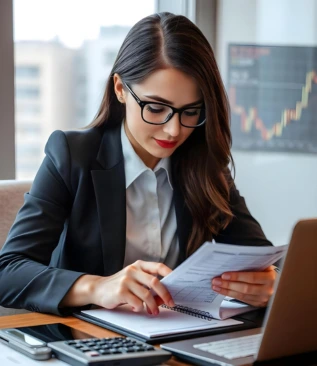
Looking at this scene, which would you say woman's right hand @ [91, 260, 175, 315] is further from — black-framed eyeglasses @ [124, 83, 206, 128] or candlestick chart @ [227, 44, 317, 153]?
candlestick chart @ [227, 44, 317, 153]

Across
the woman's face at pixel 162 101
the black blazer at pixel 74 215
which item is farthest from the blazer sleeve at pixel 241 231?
the woman's face at pixel 162 101

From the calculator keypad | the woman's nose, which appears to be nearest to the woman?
the woman's nose

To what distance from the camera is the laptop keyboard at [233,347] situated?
48.4 inches

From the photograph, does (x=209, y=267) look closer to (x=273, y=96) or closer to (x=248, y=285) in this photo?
(x=248, y=285)

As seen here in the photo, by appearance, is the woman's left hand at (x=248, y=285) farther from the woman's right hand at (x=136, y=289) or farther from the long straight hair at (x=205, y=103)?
the long straight hair at (x=205, y=103)

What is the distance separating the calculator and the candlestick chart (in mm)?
2447

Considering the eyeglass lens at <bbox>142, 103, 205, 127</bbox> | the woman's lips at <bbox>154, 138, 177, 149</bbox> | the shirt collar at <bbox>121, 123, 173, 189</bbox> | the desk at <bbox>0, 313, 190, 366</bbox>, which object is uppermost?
the eyeglass lens at <bbox>142, 103, 205, 127</bbox>

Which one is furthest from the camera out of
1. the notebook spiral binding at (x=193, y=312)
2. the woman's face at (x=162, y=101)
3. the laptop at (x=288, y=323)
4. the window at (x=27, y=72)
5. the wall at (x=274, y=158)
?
the wall at (x=274, y=158)

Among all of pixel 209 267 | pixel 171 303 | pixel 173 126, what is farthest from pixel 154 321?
pixel 173 126

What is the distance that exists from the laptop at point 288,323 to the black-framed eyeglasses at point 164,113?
2.07 ft

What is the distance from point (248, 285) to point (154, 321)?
8.9 inches

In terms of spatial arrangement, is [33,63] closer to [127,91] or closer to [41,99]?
[41,99]

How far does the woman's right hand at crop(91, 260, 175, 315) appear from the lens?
1431 mm

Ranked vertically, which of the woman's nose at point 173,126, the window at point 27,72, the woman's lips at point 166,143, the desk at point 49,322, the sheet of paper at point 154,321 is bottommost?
the desk at point 49,322
